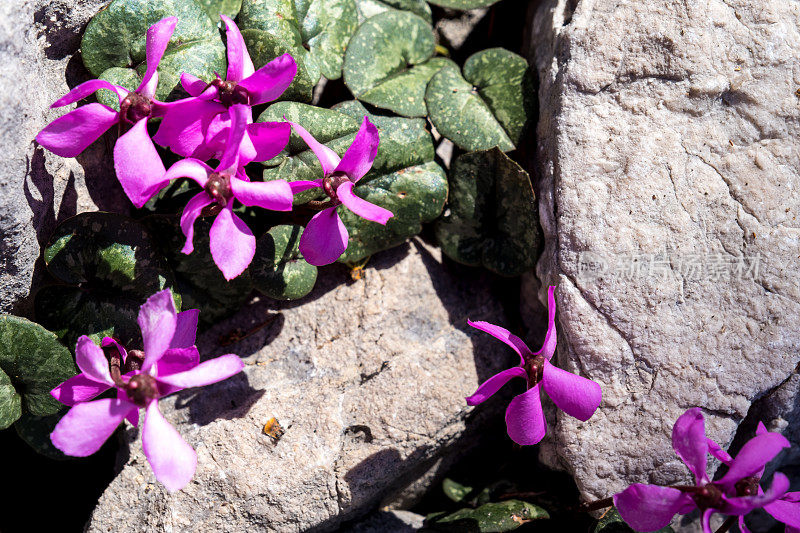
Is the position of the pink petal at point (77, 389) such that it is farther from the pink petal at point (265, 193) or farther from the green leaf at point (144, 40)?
the green leaf at point (144, 40)

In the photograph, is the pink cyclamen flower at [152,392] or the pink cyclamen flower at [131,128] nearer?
the pink cyclamen flower at [152,392]

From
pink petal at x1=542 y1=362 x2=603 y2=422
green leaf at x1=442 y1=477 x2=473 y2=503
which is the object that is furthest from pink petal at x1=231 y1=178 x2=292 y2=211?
green leaf at x1=442 y1=477 x2=473 y2=503

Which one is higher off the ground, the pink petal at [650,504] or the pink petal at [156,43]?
the pink petal at [156,43]

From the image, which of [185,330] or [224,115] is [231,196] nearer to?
[224,115]

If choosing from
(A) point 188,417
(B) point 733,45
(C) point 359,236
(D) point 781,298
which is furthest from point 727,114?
(A) point 188,417

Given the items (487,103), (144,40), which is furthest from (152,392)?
(487,103)

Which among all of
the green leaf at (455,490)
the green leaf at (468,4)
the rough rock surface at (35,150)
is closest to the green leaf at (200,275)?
the rough rock surface at (35,150)
